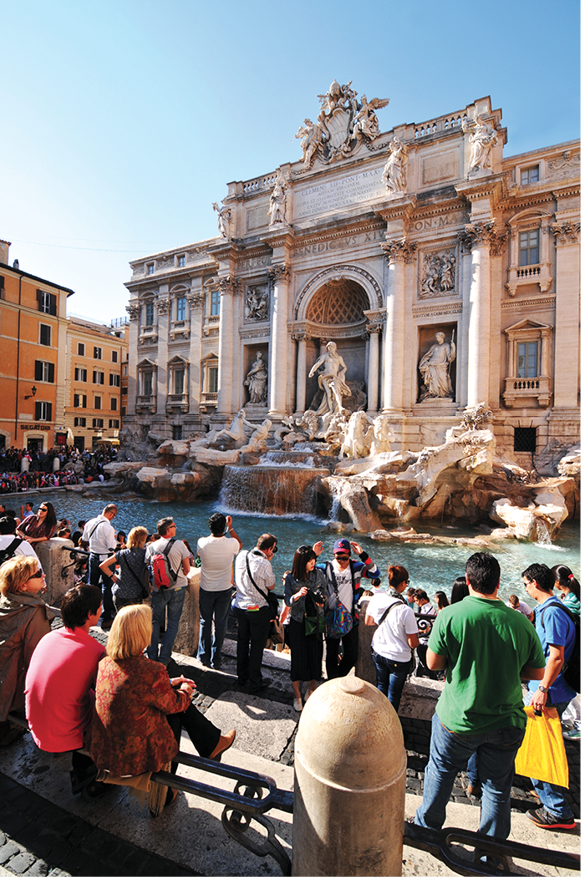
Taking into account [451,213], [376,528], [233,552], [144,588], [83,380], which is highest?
[451,213]

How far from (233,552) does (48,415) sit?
2605 cm

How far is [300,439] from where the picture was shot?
60.1 ft

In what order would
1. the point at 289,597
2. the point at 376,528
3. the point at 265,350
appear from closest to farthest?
the point at 289,597 < the point at 376,528 < the point at 265,350

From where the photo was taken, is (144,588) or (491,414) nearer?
(144,588)

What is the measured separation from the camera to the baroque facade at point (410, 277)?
53.2 feet

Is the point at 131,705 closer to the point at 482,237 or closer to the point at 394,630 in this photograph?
the point at 394,630

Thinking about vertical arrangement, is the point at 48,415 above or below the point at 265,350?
below

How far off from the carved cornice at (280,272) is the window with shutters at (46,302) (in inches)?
570

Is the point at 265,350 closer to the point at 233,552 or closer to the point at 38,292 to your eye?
the point at 38,292

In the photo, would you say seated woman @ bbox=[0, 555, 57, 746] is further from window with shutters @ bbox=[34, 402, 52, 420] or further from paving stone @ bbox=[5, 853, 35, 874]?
window with shutters @ bbox=[34, 402, 52, 420]

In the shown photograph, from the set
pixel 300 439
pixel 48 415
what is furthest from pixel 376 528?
pixel 48 415

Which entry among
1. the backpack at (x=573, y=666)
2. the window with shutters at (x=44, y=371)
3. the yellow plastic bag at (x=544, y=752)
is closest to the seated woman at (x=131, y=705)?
the yellow plastic bag at (x=544, y=752)

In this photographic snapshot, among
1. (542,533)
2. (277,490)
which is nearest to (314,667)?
(542,533)

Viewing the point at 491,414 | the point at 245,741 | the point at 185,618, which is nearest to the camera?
the point at 245,741
